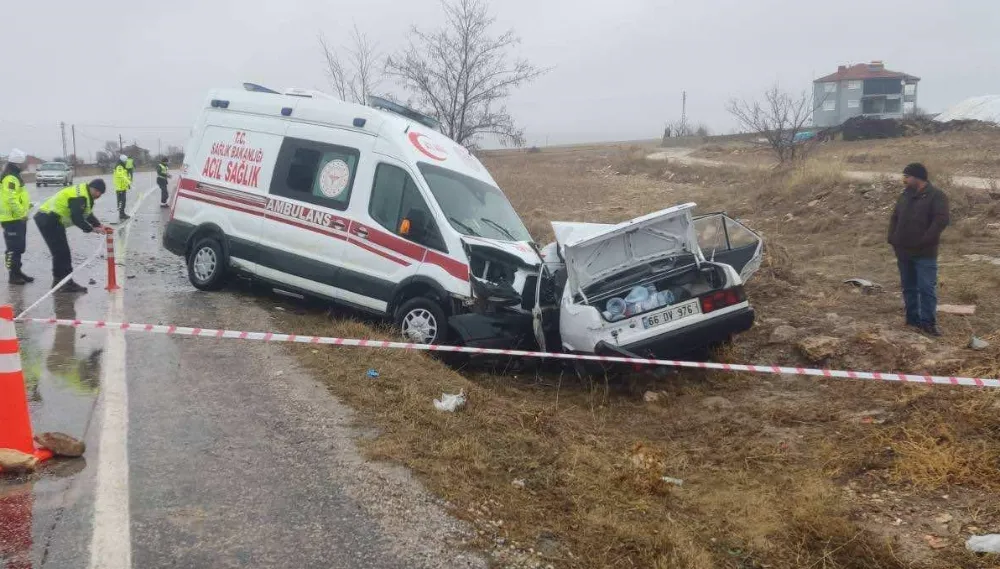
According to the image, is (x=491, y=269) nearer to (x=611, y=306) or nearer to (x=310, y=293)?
(x=611, y=306)

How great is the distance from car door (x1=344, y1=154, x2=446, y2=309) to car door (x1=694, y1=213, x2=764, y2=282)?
11.2 feet

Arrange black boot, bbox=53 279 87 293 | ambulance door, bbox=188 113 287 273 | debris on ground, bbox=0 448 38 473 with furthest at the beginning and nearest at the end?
1. black boot, bbox=53 279 87 293
2. ambulance door, bbox=188 113 287 273
3. debris on ground, bbox=0 448 38 473

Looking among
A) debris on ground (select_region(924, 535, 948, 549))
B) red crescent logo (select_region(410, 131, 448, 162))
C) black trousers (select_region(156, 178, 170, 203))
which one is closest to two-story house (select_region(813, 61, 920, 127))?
black trousers (select_region(156, 178, 170, 203))

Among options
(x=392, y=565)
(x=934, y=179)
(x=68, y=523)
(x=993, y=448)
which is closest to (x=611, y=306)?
(x=993, y=448)

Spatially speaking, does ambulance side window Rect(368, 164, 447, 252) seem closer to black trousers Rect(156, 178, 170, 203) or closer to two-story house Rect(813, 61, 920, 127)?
black trousers Rect(156, 178, 170, 203)

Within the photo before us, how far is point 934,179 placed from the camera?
14.8 meters

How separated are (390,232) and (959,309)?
20.5 feet

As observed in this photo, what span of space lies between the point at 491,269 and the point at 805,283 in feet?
17.5

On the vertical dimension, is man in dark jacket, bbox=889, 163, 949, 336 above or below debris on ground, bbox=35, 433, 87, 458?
above

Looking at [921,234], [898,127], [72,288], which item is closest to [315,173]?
[72,288]

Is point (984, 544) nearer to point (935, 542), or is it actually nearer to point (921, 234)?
point (935, 542)

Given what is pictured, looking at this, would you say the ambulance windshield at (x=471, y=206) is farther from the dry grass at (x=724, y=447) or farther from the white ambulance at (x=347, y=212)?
the dry grass at (x=724, y=447)

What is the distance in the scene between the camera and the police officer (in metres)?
10.1

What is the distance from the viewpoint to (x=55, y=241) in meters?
10.0
